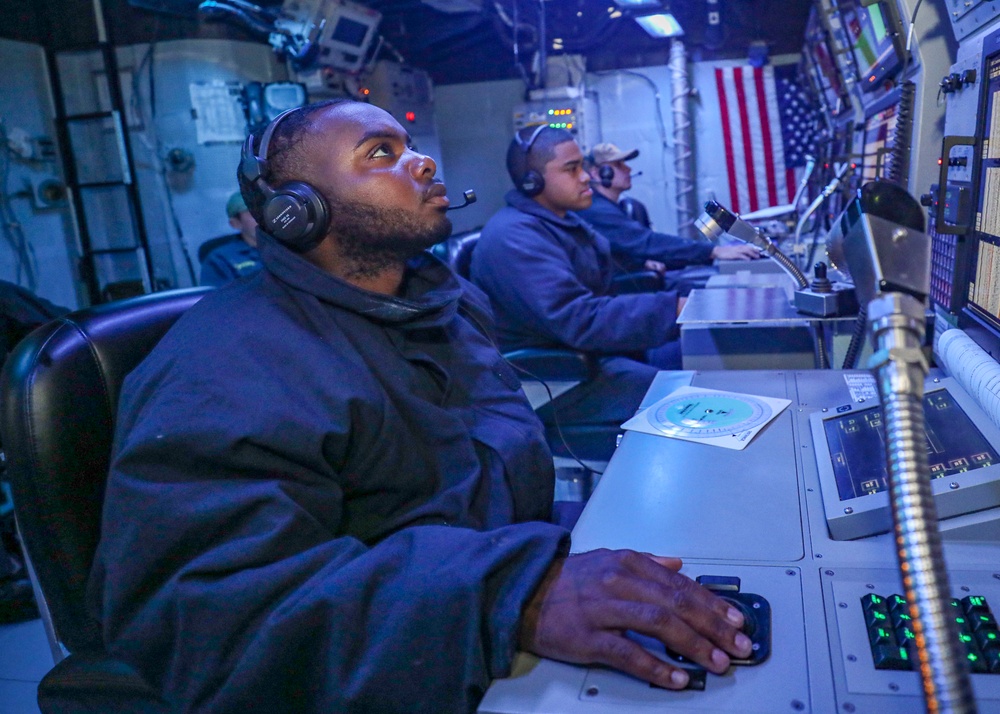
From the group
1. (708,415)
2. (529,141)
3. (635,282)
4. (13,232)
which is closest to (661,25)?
(635,282)

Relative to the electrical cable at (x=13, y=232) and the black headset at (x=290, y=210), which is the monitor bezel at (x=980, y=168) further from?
the electrical cable at (x=13, y=232)

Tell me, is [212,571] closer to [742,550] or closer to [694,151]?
[742,550]

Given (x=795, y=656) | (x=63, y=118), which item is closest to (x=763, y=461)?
(x=795, y=656)

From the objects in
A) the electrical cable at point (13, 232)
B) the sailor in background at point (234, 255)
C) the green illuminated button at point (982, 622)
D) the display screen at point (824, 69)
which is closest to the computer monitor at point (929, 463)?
the green illuminated button at point (982, 622)

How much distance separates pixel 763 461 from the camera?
3.39ft

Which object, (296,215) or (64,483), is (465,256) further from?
(64,483)

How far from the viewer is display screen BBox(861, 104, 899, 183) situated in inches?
80.9

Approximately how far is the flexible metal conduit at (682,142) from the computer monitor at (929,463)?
434 centimetres

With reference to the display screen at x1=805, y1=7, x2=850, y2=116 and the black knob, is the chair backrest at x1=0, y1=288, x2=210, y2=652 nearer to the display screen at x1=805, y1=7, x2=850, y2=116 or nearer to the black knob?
the black knob

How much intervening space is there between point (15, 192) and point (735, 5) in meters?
4.62

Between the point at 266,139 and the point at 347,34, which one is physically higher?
the point at 347,34

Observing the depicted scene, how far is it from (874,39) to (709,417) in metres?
1.83

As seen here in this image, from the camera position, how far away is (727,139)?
212 inches

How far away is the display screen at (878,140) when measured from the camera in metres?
2.05
